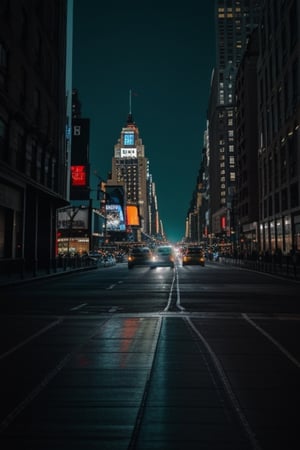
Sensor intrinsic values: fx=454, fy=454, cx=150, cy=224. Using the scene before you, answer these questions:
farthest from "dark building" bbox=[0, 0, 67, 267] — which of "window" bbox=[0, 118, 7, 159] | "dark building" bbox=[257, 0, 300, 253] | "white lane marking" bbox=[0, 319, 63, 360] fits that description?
"dark building" bbox=[257, 0, 300, 253]

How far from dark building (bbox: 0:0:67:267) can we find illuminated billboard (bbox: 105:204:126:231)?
136008mm

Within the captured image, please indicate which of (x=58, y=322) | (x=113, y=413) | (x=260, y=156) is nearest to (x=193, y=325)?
(x=58, y=322)

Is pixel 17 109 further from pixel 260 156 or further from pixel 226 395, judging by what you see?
pixel 260 156

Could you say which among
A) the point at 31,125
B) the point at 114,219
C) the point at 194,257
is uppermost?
the point at 114,219

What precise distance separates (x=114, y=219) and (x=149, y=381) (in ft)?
585

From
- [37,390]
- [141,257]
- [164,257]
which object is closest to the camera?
[37,390]

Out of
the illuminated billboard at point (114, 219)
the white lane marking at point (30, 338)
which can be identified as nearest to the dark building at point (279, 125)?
the white lane marking at point (30, 338)

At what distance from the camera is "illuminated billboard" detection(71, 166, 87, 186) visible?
94312mm

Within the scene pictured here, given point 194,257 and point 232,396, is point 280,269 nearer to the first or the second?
point 194,257

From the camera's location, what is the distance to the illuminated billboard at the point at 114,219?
181 m

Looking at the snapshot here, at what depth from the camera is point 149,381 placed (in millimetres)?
5949

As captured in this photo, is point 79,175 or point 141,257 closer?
point 141,257

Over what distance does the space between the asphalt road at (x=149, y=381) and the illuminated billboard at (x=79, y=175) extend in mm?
83264

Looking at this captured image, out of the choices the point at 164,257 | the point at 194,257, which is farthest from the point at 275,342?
the point at 194,257
